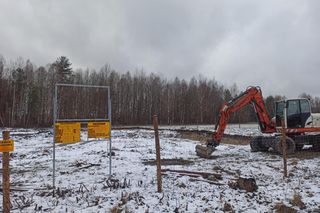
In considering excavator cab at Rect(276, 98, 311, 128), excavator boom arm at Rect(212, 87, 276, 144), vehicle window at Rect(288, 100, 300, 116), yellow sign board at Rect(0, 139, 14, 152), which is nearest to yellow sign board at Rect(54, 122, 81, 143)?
yellow sign board at Rect(0, 139, 14, 152)

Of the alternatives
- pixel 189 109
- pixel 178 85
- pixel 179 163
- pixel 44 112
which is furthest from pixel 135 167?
pixel 178 85

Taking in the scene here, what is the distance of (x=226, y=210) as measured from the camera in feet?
20.6

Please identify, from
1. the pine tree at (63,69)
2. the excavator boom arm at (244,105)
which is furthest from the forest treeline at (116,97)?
the excavator boom arm at (244,105)

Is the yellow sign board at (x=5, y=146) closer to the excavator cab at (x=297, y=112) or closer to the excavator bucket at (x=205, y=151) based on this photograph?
the excavator bucket at (x=205, y=151)

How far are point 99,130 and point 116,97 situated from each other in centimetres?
5998

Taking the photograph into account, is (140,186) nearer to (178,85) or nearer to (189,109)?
(189,109)

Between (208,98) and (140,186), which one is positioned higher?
(208,98)

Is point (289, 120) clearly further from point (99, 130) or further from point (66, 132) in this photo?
point (66, 132)

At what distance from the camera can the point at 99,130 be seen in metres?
8.75

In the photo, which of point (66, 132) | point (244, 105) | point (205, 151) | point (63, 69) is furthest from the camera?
point (63, 69)

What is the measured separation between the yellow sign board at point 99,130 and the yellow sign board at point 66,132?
0.48 meters

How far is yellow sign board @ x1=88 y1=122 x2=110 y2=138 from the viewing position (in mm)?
8648

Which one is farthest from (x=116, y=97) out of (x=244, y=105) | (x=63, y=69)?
(x=244, y=105)

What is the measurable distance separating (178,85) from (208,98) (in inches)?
379
